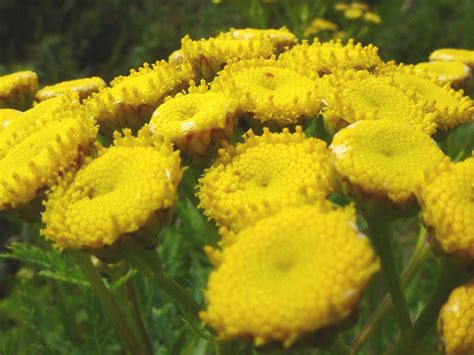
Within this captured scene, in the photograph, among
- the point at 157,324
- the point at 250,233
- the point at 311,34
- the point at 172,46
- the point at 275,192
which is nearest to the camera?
the point at 250,233

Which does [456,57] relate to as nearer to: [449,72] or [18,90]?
[449,72]

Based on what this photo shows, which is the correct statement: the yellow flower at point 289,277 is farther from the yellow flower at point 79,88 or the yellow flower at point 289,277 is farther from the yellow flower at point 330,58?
the yellow flower at point 79,88

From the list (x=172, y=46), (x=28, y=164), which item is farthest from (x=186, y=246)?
(x=172, y=46)

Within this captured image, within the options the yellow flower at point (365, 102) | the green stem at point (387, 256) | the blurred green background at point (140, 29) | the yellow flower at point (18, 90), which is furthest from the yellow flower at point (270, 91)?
the blurred green background at point (140, 29)

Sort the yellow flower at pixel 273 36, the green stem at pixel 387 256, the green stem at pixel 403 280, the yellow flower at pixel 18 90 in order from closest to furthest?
the green stem at pixel 387 256 < the green stem at pixel 403 280 < the yellow flower at pixel 273 36 < the yellow flower at pixel 18 90

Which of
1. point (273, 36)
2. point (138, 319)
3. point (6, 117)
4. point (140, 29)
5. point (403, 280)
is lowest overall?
point (140, 29)

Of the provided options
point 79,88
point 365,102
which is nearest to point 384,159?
point 365,102

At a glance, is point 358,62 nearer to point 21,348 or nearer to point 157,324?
point 157,324
